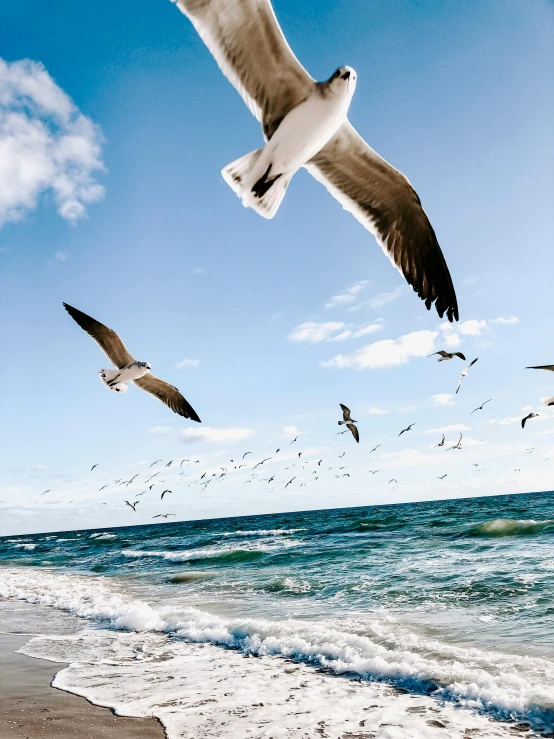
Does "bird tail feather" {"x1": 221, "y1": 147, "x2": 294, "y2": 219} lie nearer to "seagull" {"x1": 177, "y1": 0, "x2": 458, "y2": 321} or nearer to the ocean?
"seagull" {"x1": 177, "y1": 0, "x2": 458, "y2": 321}

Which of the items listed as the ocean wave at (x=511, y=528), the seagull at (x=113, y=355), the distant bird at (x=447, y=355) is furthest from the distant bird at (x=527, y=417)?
the ocean wave at (x=511, y=528)

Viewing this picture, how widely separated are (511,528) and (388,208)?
63.4 feet

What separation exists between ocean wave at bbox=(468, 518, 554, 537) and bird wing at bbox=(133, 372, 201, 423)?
14053 mm

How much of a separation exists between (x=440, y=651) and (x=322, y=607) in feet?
11.4

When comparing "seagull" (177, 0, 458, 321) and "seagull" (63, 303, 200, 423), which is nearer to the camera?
"seagull" (177, 0, 458, 321)

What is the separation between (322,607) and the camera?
1013cm

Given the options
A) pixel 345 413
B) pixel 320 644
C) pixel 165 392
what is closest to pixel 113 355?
pixel 165 392

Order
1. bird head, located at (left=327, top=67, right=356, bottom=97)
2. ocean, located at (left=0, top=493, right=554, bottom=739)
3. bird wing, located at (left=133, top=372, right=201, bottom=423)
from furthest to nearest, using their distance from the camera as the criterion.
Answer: bird wing, located at (left=133, top=372, right=201, bottom=423), ocean, located at (left=0, top=493, right=554, bottom=739), bird head, located at (left=327, top=67, right=356, bottom=97)

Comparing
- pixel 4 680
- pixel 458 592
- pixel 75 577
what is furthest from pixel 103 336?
pixel 75 577

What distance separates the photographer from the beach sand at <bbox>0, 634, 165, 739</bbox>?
4.97 metres

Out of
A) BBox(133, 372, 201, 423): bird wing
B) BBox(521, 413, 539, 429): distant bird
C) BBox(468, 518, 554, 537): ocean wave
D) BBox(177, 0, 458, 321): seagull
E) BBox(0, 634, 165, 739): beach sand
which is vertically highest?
BBox(177, 0, 458, 321): seagull

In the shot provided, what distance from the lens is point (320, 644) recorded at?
7.44m

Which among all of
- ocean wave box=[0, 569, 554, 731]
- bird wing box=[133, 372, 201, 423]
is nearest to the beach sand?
ocean wave box=[0, 569, 554, 731]

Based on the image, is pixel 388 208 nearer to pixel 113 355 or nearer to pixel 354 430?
pixel 113 355
